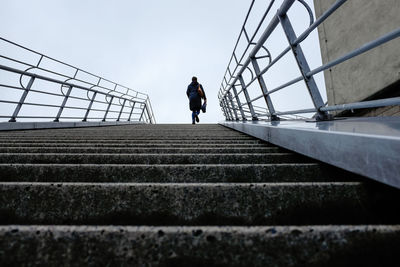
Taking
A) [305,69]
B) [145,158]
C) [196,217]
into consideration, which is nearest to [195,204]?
[196,217]

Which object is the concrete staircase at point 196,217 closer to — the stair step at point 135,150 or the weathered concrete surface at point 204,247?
the weathered concrete surface at point 204,247

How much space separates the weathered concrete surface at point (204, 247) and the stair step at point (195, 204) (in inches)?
6.4

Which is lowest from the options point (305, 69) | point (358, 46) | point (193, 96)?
point (305, 69)

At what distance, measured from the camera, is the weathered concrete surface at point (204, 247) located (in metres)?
0.57

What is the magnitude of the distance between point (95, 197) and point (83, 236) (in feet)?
0.80

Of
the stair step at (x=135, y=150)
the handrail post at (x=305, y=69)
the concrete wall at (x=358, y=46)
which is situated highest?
the concrete wall at (x=358, y=46)

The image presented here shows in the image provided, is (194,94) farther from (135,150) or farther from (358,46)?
(135,150)

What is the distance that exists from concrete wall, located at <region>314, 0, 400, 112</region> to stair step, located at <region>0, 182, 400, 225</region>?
4.61m

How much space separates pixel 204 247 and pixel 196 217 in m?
0.20

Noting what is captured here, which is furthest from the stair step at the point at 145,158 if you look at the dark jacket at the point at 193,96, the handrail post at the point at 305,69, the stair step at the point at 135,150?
the dark jacket at the point at 193,96

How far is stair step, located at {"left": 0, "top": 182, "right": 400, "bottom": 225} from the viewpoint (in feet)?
2.56

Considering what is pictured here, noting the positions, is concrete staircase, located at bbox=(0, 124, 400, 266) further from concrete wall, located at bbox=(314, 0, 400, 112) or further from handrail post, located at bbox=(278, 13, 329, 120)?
concrete wall, located at bbox=(314, 0, 400, 112)

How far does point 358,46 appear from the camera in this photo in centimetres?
487

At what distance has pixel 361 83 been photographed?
15.7ft
